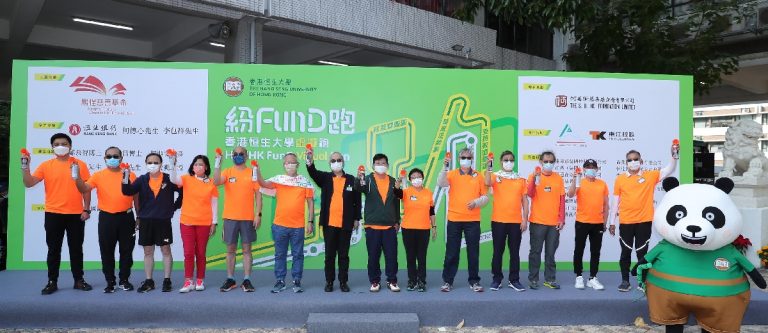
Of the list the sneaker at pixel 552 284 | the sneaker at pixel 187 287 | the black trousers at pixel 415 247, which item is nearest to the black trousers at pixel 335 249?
the black trousers at pixel 415 247

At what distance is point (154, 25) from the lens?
8883 mm

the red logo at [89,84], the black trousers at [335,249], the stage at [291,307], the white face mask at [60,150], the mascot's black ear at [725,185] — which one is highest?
the red logo at [89,84]

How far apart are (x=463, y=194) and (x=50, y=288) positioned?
132 inches

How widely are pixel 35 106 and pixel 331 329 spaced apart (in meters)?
3.62

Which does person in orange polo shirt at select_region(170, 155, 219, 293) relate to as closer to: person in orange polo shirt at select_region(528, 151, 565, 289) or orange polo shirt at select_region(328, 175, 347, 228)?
orange polo shirt at select_region(328, 175, 347, 228)

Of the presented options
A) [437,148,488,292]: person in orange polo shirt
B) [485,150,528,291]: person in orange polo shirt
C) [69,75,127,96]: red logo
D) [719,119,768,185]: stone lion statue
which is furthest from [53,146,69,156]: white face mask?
[719,119,768,185]: stone lion statue

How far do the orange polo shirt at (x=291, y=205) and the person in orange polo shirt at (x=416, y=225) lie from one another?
773mm

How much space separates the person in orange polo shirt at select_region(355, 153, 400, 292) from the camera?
4754 mm

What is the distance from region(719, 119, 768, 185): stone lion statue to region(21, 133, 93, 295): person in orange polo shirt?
6.86 m

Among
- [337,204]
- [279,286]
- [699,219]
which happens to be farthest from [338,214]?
[699,219]

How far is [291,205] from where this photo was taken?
4.71m

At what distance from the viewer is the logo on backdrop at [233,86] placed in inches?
222

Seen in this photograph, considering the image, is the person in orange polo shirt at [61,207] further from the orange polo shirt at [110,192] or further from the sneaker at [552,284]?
the sneaker at [552,284]

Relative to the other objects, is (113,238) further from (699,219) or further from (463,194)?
(699,219)
